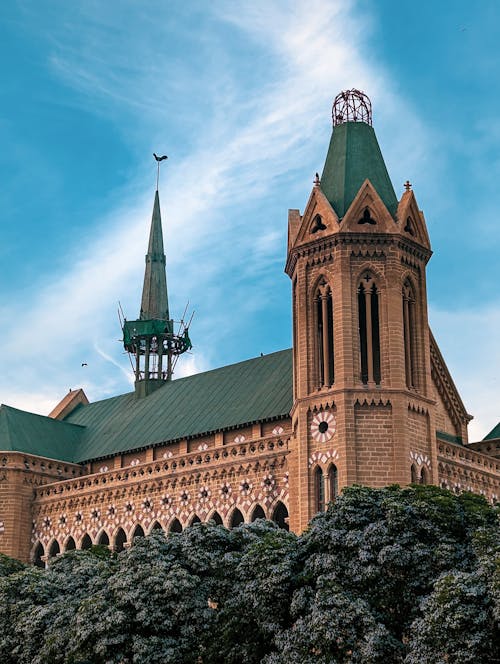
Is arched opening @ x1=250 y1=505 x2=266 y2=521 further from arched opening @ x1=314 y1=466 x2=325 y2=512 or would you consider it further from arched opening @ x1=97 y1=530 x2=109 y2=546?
arched opening @ x1=97 y1=530 x2=109 y2=546

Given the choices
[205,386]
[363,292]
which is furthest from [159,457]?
[363,292]

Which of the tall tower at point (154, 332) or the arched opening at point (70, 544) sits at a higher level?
the tall tower at point (154, 332)

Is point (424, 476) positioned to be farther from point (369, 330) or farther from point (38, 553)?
point (38, 553)

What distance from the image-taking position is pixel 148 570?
31.1 meters

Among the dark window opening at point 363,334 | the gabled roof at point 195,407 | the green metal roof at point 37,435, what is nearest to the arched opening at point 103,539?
the gabled roof at point 195,407

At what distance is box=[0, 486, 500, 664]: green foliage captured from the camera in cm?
2477

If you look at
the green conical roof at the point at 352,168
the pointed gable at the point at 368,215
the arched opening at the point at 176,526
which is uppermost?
the green conical roof at the point at 352,168

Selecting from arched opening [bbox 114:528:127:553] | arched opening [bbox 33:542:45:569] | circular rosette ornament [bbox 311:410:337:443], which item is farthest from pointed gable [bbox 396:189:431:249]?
arched opening [bbox 33:542:45:569]

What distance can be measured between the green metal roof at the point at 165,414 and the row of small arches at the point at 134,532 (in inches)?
183

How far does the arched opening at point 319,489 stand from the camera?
43.0 m

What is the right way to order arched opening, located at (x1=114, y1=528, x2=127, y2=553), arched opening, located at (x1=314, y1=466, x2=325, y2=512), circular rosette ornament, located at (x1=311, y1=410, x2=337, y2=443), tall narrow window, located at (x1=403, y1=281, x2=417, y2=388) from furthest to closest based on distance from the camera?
arched opening, located at (x1=114, y1=528, x2=127, y2=553) → tall narrow window, located at (x1=403, y1=281, x2=417, y2=388) → circular rosette ornament, located at (x1=311, y1=410, x2=337, y2=443) → arched opening, located at (x1=314, y1=466, x2=325, y2=512)

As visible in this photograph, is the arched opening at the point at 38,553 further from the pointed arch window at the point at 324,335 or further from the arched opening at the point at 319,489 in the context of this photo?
the pointed arch window at the point at 324,335

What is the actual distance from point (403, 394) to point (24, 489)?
2457 centimetres

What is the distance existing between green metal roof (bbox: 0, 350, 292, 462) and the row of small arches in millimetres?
4658
